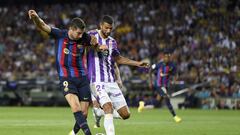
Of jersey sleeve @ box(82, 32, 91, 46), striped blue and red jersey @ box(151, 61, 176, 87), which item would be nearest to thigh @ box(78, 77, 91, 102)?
jersey sleeve @ box(82, 32, 91, 46)

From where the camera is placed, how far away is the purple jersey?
14123 mm

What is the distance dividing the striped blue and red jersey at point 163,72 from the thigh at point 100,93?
10708mm

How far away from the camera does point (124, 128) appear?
18094 millimetres

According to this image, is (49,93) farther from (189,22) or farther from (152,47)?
(189,22)

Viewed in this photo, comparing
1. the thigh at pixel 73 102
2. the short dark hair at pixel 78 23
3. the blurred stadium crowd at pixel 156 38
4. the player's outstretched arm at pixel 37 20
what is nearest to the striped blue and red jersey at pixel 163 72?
the blurred stadium crowd at pixel 156 38

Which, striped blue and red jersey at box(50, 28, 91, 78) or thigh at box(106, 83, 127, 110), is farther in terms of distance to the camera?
thigh at box(106, 83, 127, 110)

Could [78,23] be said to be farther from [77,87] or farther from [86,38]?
[77,87]

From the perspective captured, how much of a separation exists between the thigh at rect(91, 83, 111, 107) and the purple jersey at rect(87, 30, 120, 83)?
0.12 meters

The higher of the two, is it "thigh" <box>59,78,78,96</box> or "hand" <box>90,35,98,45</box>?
"hand" <box>90,35,98,45</box>

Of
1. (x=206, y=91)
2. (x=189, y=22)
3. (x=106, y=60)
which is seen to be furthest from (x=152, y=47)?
(x=106, y=60)

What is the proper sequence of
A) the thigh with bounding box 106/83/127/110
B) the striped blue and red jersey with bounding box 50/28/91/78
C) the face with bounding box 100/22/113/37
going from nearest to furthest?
the striped blue and red jersey with bounding box 50/28/91/78 < the face with bounding box 100/22/113/37 < the thigh with bounding box 106/83/127/110

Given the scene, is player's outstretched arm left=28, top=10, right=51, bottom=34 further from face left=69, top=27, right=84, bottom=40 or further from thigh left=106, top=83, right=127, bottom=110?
thigh left=106, top=83, right=127, bottom=110

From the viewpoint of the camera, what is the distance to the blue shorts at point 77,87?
42.7 feet

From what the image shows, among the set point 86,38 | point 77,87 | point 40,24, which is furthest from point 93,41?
point 40,24
